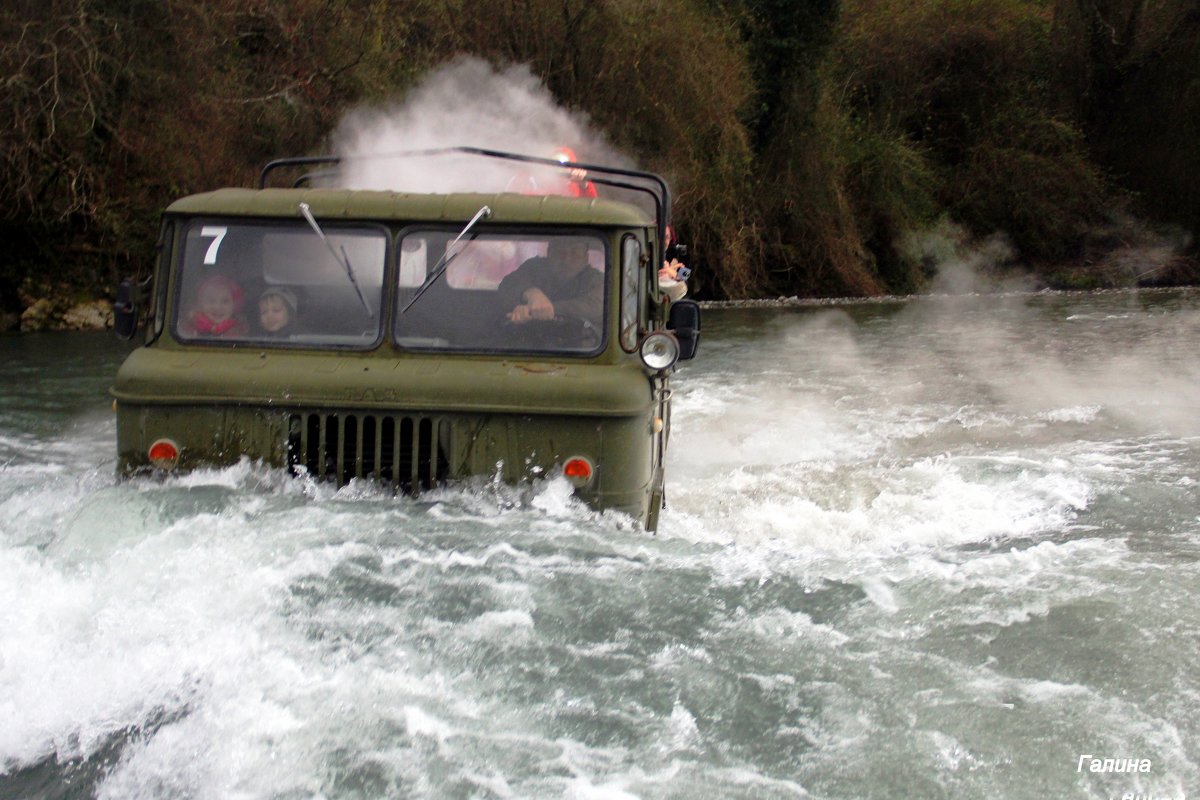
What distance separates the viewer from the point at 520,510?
6.96 m

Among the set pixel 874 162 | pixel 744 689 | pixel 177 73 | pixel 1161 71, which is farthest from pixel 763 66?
pixel 744 689

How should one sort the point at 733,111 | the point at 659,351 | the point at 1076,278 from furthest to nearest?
1. the point at 1076,278
2. the point at 733,111
3. the point at 659,351

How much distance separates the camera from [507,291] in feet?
24.6

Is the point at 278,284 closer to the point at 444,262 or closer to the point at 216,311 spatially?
the point at 216,311

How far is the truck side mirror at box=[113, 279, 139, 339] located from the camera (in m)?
7.63

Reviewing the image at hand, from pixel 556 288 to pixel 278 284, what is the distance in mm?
1338

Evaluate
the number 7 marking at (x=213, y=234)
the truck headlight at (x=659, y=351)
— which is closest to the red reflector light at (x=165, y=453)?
the number 7 marking at (x=213, y=234)

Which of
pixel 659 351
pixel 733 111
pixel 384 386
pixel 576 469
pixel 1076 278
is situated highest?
pixel 733 111

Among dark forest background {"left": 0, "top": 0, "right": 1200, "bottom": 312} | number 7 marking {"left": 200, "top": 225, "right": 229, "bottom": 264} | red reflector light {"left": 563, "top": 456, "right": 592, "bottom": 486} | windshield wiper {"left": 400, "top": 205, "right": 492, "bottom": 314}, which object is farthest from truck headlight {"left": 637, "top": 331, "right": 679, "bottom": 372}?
dark forest background {"left": 0, "top": 0, "right": 1200, "bottom": 312}

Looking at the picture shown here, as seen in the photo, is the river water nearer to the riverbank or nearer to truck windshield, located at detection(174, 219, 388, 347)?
truck windshield, located at detection(174, 219, 388, 347)

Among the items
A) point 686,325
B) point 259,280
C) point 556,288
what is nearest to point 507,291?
point 556,288

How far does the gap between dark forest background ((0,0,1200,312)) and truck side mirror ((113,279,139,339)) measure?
1193cm

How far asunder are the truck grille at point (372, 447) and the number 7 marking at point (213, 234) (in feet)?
3.40

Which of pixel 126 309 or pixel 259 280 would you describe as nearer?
pixel 259 280
